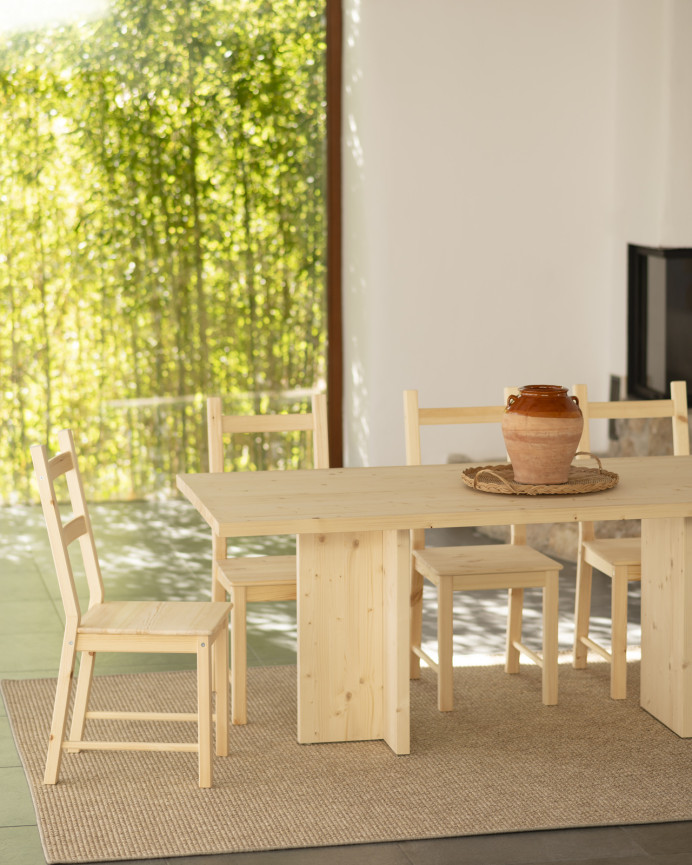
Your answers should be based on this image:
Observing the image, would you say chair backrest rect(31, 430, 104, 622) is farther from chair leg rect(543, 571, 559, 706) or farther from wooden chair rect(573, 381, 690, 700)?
wooden chair rect(573, 381, 690, 700)

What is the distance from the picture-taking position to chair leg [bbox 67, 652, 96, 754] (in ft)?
10.7

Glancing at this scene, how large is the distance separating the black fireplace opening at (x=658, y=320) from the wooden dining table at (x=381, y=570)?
2293 millimetres

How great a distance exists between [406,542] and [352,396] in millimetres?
3685

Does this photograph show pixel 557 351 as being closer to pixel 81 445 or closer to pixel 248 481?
pixel 81 445

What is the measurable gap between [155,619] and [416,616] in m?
1.09

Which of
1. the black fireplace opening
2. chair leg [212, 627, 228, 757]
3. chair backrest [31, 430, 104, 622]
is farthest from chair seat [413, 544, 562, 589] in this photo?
the black fireplace opening

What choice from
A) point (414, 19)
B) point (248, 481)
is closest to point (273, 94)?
point (414, 19)

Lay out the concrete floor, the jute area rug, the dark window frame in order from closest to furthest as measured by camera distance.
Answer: the concrete floor < the jute area rug < the dark window frame

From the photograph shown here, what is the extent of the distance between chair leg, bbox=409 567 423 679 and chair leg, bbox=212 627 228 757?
0.80m

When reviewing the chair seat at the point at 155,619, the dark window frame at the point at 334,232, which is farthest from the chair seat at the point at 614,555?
the dark window frame at the point at 334,232

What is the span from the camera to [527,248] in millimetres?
6473

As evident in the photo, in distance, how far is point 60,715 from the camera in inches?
121

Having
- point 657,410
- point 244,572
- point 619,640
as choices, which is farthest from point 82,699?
point 657,410

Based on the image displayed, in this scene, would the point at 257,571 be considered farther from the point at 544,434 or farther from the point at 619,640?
the point at 619,640
